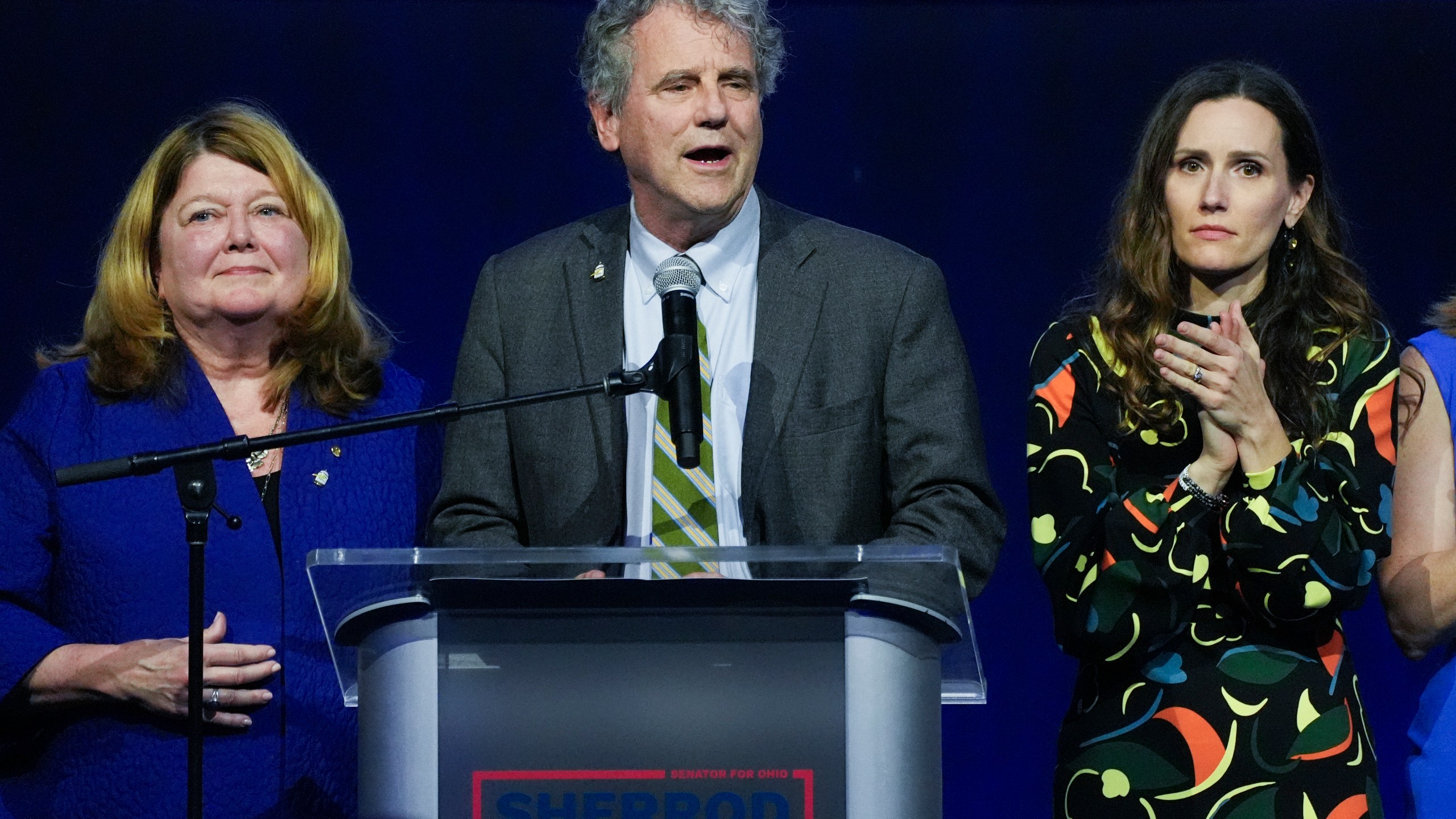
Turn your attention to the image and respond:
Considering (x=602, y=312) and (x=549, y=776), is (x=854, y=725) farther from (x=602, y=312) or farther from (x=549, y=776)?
(x=602, y=312)

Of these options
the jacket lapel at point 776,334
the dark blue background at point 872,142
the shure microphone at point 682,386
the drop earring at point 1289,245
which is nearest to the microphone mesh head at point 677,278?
the shure microphone at point 682,386

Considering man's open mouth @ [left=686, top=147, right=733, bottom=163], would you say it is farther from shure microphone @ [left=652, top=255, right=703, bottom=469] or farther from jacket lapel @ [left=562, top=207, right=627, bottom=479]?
shure microphone @ [left=652, top=255, right=703, bottom=469]

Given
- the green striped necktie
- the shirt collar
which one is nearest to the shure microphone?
the green striped necktie

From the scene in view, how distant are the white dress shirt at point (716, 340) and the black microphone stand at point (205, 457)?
606mm

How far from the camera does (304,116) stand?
14.3 feet

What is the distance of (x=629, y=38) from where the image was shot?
2.89 meters

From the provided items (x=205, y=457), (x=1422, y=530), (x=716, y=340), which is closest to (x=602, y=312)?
(x=716, y=340)

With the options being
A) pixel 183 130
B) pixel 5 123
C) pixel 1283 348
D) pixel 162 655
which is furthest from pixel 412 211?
pixel 1283 348

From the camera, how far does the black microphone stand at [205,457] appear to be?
6.69 ft

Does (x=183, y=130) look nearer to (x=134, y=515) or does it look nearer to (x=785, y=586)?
(x=134, y=515)

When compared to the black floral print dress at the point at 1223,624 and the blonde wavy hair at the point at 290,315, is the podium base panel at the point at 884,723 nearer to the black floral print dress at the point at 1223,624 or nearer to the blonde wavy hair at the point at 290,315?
the black floral print dress at the point at 1223,624

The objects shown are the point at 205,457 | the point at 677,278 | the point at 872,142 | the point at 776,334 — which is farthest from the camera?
the point at 872,142

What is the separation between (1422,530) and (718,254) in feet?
3.74

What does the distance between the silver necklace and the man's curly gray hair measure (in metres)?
0.70
